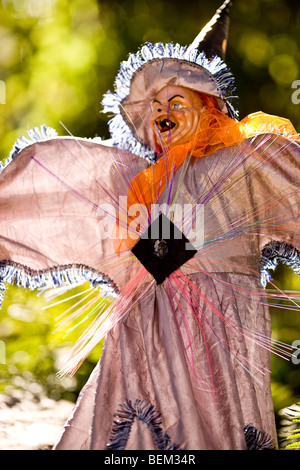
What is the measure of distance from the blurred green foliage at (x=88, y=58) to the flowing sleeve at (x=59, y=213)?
1.12 metres

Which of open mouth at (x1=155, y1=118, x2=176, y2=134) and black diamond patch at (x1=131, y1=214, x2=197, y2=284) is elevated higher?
open mouth at (x1=155, y1=118, x2=176, y2=134)

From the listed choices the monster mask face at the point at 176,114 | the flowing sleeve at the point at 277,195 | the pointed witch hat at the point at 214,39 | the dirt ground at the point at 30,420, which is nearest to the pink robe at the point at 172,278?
the flowing sleeve at the point at 277,195

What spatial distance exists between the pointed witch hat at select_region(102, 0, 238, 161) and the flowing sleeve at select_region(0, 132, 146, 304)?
164mm

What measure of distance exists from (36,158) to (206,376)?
0.76 m

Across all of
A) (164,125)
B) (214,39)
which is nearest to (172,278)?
(164,125)

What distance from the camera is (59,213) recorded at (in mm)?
1534

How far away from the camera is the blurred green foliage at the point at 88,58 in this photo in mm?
2607

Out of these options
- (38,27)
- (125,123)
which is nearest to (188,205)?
(125,123)

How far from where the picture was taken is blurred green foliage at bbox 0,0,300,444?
2.61 metres

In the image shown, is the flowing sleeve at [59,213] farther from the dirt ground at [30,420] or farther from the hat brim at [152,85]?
the dirt ground at [30,420]

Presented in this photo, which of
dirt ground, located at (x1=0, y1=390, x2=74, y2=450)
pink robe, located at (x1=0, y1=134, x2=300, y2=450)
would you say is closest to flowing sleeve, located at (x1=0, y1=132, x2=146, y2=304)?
pink robe, located at (x1=0, y1=134, x2=300, y2=450)

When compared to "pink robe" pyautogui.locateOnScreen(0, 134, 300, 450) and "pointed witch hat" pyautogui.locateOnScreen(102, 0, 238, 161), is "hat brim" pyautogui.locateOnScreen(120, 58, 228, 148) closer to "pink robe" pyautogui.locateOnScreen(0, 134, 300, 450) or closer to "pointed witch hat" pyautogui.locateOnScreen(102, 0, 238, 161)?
"pointed witch hat" pyautogui.locateOnScreen(102, 0, 238, 161)

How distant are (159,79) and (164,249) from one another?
51 cm

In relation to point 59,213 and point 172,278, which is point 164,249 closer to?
point 172,278
